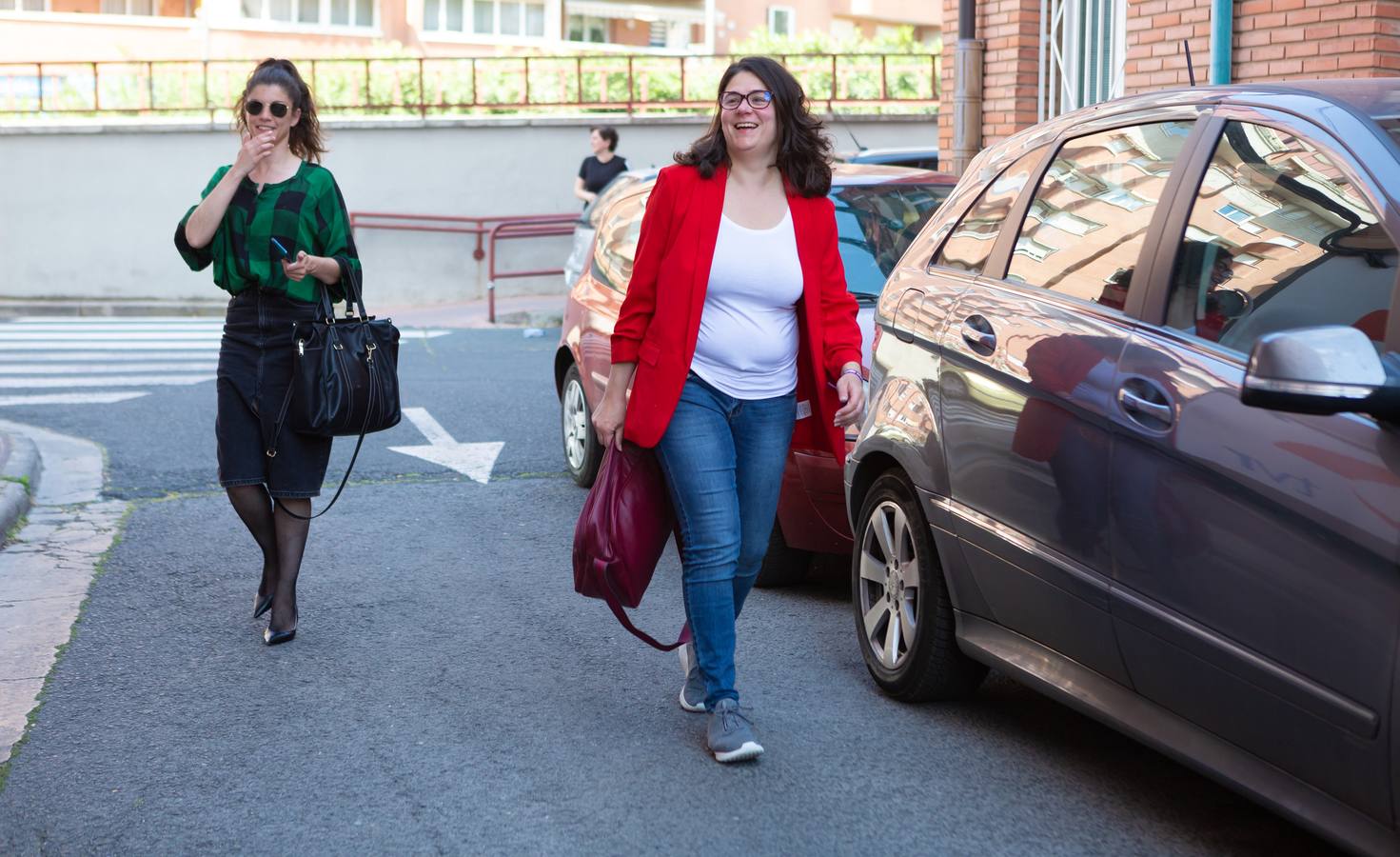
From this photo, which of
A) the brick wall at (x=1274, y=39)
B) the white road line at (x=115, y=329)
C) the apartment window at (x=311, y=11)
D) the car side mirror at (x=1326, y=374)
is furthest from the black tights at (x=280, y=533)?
the apartment window at (x=311, y=11)

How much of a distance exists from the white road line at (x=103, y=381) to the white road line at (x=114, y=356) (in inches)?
54.1

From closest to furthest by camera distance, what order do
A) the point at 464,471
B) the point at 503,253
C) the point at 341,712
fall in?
the point at 341,712 → the point at 464,471 → the point at 503,253

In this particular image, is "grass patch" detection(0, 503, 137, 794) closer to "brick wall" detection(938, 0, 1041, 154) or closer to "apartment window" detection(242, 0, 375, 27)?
"brick wall" detection(938, 0, 1041, 154)

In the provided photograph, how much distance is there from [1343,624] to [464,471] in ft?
21.5

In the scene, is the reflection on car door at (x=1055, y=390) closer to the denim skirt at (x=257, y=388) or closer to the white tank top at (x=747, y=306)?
the white tank top at (x=747, y=306)

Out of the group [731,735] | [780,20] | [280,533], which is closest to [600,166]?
[280,533]

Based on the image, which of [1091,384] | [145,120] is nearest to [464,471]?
[1091,384]

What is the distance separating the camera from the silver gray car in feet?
10.2

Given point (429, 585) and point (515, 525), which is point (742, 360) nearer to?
point (429, 585)

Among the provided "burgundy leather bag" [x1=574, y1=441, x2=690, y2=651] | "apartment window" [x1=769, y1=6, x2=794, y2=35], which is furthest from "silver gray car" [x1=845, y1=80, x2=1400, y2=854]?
"apartment window" [x1=769, y1=6, x2=794, y2=35]

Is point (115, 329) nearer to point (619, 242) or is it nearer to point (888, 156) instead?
point (888, 156)

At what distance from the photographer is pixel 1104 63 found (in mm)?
11414

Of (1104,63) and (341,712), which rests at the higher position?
(1104,63)

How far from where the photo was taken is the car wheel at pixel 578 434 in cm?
841
